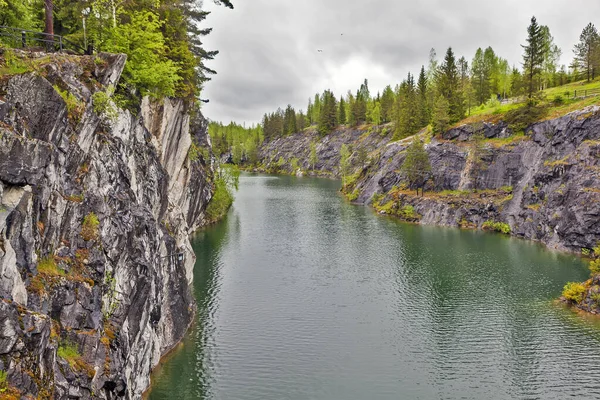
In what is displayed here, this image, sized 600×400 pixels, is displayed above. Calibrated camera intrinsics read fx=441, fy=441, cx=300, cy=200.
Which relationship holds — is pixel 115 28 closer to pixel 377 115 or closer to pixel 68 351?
pixel 68 351

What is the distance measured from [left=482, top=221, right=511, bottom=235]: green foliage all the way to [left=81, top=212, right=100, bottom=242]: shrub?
73.2 meters

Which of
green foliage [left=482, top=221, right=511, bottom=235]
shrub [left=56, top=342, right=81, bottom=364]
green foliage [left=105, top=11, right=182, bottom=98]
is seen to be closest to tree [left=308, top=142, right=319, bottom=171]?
green foliage [left=482, top=221, right=511, bottom=235]

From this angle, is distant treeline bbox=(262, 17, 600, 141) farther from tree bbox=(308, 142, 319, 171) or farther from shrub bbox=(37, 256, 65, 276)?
shrub bbox=(37, 256, 65, 276)

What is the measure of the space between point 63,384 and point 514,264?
2243 inches

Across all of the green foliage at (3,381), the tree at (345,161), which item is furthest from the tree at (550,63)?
the green foliage at (3,381)

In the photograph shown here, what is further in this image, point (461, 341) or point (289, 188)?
point (289, 188)

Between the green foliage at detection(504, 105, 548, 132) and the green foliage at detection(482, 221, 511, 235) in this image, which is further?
the green foliage at detection(504, 105, 548, 132)

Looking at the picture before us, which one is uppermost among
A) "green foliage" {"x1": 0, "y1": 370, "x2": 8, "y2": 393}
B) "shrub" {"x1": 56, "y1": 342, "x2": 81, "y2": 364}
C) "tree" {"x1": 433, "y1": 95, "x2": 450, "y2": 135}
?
"tree" {"x1": 433, "y1": 95, "x2": 450, "y2": 135}

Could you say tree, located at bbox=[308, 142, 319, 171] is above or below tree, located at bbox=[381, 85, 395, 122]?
below

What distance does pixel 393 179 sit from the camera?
4242 inches

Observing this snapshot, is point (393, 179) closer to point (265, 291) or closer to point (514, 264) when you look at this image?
point (514, 264)

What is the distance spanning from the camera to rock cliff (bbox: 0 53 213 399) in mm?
16578

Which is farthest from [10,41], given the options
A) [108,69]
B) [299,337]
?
[299,337]

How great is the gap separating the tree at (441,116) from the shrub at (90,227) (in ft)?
294
